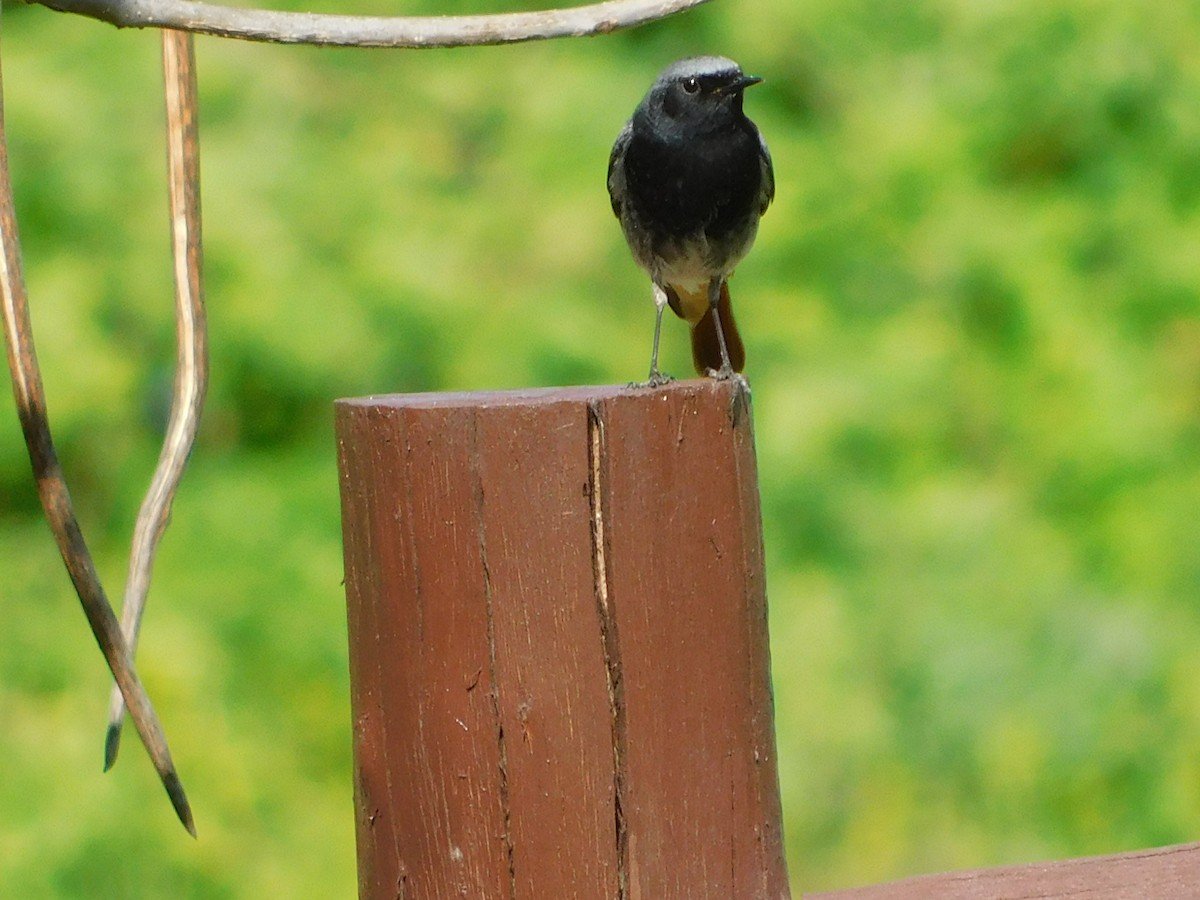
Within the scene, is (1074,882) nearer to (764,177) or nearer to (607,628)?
(607,628)

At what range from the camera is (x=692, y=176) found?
3777 mm

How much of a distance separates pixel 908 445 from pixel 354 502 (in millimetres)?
4275

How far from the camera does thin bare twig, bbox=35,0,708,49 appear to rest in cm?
175

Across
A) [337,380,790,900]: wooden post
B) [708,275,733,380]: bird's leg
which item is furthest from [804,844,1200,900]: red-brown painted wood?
[708,275,733,380]: bird's leg

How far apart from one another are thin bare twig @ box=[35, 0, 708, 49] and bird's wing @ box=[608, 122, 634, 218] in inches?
82.0

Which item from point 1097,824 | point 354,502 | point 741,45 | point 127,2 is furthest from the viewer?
point 741,45

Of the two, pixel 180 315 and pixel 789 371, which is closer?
pixel 180 315

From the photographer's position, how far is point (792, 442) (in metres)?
5.84

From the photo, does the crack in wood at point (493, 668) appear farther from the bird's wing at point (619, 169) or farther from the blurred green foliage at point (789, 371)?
the blurred green foliage at point (789, 371)

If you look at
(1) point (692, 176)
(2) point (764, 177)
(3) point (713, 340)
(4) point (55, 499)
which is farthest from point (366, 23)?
(3) point (713, 340)

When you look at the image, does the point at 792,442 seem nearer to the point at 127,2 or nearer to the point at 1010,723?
the point at 1010,723

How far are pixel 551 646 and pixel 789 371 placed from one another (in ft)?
14.2

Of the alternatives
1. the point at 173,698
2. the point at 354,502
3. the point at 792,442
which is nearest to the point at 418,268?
the point at 792,442

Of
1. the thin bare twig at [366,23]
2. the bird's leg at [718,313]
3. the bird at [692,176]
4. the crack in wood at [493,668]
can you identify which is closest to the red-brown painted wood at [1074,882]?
the crack in wood at [493,668]
